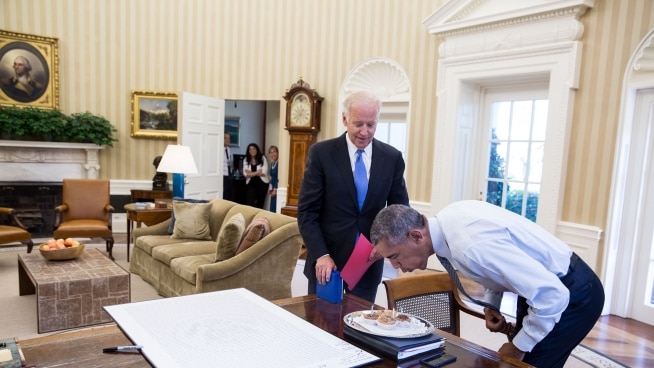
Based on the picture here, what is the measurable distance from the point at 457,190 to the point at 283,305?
379 centimetres

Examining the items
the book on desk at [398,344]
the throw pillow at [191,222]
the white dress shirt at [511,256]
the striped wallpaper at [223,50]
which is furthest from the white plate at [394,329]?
the striped wallpaper at [223,50]

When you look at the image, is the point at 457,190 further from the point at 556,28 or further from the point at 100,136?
the point at 100,136

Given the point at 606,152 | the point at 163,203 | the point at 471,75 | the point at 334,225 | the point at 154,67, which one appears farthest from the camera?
the point at 154,67

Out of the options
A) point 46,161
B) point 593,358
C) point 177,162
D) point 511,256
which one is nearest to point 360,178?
point 511,256

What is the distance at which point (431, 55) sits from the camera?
5133 mm

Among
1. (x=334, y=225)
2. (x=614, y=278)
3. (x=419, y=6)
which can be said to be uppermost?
(x=419, y=6)

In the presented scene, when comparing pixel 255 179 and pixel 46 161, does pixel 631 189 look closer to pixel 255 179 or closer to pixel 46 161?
pixel 255 179

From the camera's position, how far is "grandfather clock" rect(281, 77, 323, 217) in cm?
612

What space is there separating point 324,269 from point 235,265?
1.90 m

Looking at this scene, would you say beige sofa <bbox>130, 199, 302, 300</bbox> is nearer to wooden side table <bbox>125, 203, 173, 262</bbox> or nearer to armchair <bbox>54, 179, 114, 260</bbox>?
wooden side table <bbox>125, 203, 173, 262</bbox>

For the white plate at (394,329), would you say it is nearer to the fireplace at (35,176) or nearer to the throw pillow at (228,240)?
the throw pillow at (228,240)

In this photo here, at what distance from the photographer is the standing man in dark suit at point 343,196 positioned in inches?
81.3

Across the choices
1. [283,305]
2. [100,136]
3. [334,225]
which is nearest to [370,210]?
[334,225]

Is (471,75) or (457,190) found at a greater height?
(471,75)
